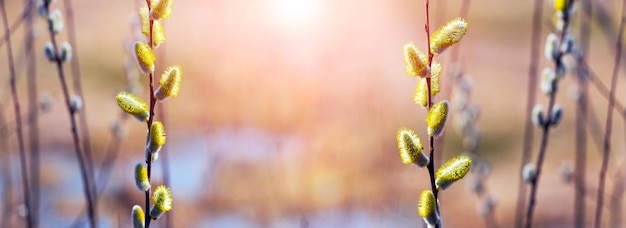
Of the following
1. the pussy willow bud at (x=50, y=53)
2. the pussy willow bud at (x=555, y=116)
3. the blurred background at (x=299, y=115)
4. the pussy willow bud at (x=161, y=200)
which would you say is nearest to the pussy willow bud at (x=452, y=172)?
the pussy willow bud at (x=161, y=200)

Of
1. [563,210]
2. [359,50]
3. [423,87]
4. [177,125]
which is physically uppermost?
[423,87]

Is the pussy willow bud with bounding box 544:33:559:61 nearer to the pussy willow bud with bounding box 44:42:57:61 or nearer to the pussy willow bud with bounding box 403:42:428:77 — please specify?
the pussy willow bud with bounding box 403:42:428:77

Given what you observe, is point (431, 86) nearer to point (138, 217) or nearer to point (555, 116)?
point (138, 217)

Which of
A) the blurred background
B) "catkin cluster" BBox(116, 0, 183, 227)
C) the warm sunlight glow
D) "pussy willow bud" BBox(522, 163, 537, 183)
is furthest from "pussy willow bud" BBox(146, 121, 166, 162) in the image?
the warm sunlight glow

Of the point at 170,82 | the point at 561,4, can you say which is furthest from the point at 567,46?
the point at 170,82

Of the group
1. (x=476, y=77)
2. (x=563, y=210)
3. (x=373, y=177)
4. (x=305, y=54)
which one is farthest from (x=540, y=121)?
(x=476, y=77)

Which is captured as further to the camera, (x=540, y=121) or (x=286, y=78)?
(x=286, y=78)

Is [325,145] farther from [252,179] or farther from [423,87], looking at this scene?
[423,87]
